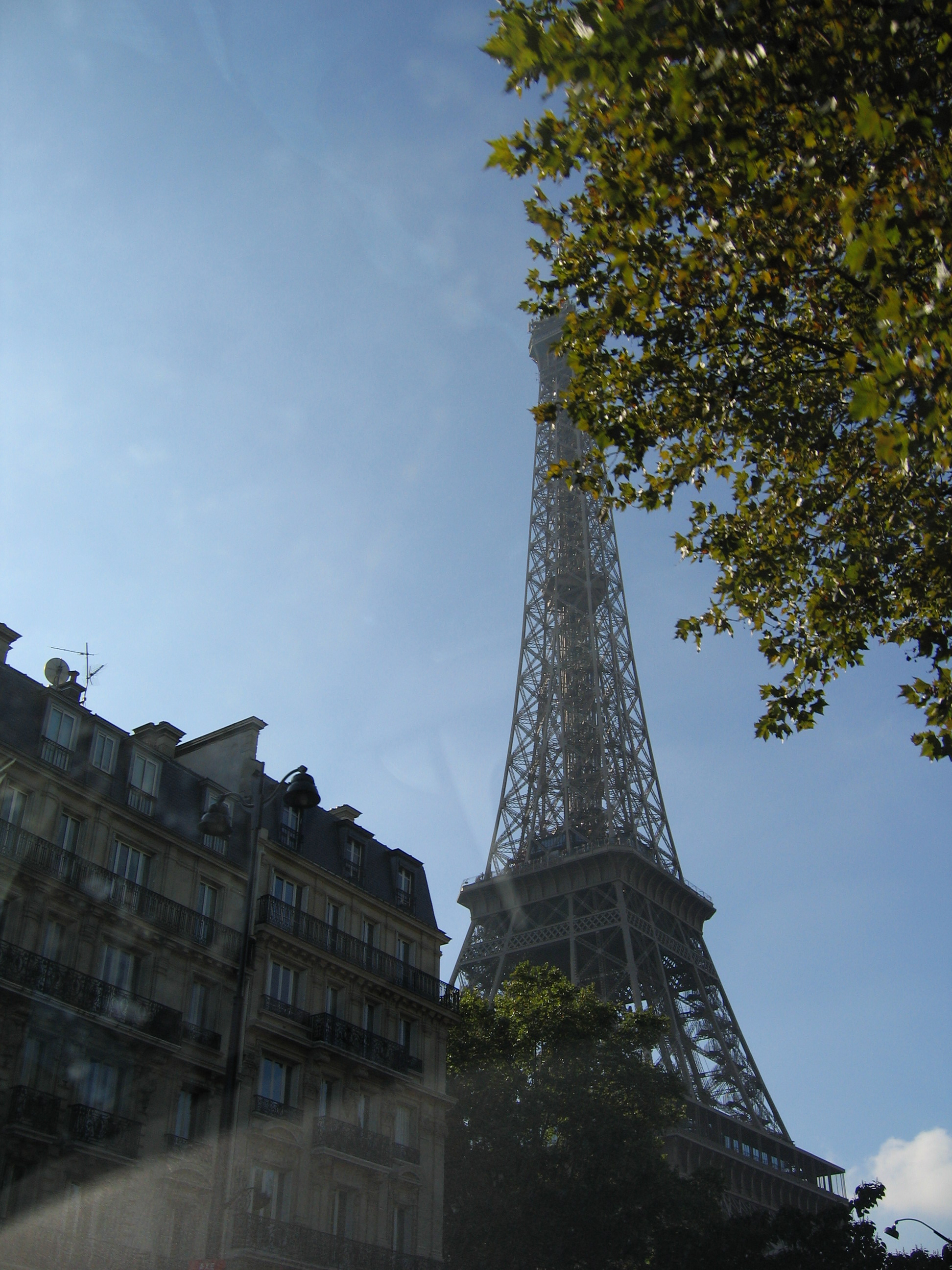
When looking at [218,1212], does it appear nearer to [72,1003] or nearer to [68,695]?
[72,1003]

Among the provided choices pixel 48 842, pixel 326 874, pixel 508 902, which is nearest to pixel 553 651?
pixel 508 902

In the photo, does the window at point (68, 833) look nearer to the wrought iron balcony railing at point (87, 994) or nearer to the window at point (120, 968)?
the window at point (120, 968)

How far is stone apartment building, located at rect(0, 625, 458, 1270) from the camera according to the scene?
22.4 meters

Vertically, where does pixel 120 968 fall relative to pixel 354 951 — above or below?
below

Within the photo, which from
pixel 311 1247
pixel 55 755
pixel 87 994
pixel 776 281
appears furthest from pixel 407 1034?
pixel 776 281

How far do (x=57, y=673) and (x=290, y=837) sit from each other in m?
6.83

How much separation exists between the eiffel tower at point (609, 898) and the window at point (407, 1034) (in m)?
27.8

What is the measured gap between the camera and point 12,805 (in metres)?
24.3

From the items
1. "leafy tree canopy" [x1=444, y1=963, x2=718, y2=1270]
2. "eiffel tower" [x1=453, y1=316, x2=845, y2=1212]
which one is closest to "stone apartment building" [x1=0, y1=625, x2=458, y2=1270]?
"leafy tree canopy" [x1=444, y1=963, x2=718, y2=1270]

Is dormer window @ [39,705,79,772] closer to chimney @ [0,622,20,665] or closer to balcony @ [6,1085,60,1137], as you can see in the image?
chimney @ [0,622,20,665]

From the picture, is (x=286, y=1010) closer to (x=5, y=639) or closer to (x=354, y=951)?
(x=354, y=951)

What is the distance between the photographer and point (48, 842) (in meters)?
24.3

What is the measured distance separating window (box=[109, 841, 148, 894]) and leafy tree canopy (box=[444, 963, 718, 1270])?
48.0 feet

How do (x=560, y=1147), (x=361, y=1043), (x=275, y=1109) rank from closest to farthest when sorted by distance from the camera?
(x=275, y=1109) < (x=361, y=1043) < (x=560, y=1147)
